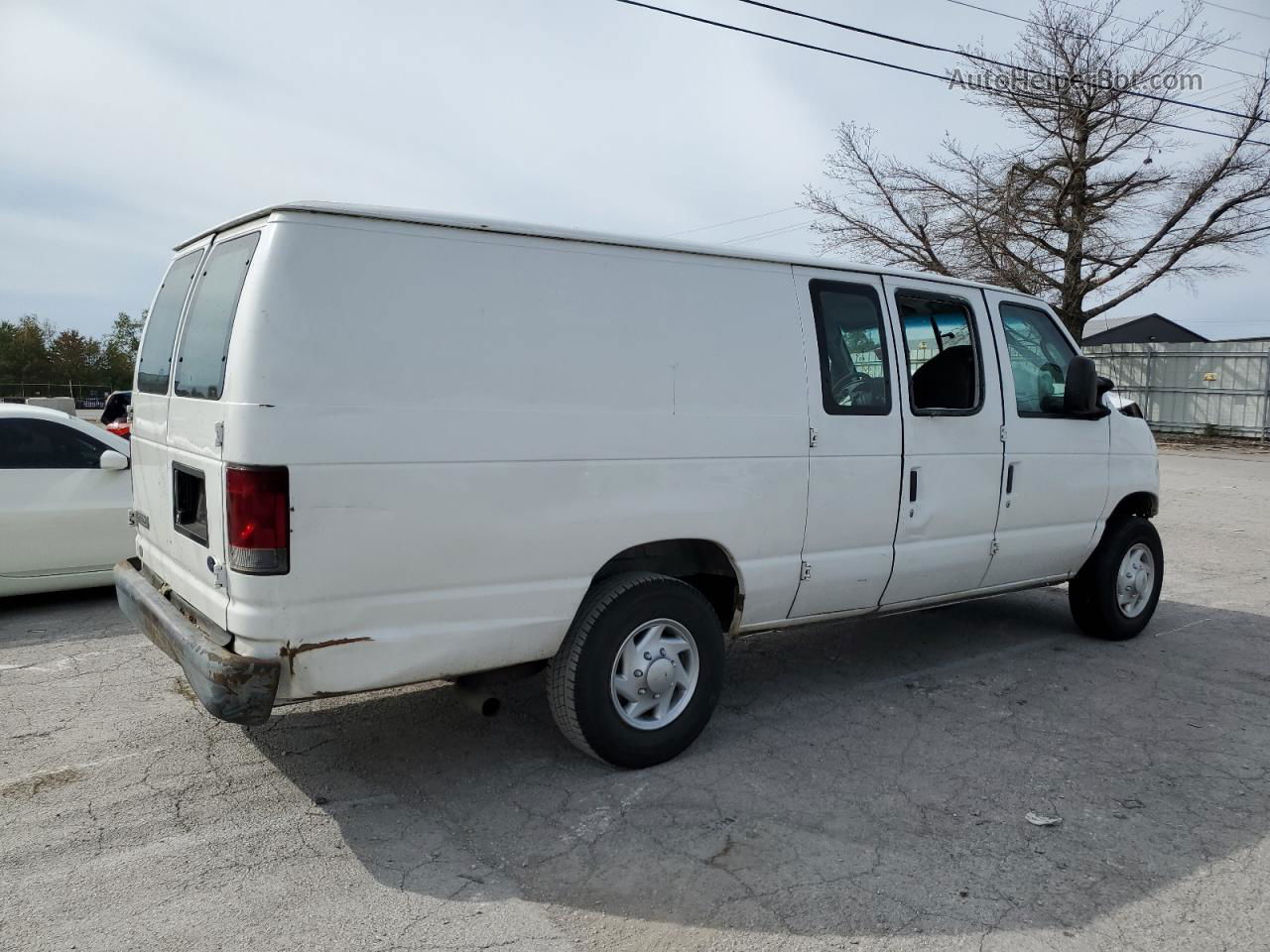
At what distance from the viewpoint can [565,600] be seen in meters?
3.73

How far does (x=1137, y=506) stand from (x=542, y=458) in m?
4.59

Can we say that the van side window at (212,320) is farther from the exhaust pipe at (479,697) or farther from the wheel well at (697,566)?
the wheel well at (697,566)

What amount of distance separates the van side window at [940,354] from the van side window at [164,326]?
3405 mm

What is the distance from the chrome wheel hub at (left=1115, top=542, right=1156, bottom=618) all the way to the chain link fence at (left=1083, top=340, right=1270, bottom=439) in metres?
20.1

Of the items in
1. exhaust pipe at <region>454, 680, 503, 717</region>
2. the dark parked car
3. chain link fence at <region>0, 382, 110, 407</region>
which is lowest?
exhaust pipe at <region>454, 680, 503, 717</region>

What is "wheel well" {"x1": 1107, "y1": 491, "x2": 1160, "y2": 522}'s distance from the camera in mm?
6156

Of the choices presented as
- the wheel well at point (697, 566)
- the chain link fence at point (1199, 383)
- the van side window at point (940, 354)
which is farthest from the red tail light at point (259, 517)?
the chain link fence at point (1199, 383)

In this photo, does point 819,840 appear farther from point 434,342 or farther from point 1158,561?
point 1158,561

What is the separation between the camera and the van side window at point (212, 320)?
338cm

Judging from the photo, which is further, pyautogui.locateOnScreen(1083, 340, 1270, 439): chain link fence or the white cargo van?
pyautogui.locateOnScreen(1083, 340, 1270, 439): chain link fence

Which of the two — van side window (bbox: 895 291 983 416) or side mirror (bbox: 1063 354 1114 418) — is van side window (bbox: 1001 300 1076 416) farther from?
van side window (bbox: 895 291 983 416)

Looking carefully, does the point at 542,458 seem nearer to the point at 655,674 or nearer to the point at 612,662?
the point at 612,662

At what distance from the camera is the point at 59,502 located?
6527mm

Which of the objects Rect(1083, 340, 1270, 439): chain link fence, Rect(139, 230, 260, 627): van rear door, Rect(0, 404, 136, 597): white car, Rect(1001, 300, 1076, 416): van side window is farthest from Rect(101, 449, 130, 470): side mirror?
Rect(1083, 340, 1270, 439): chain link fence
